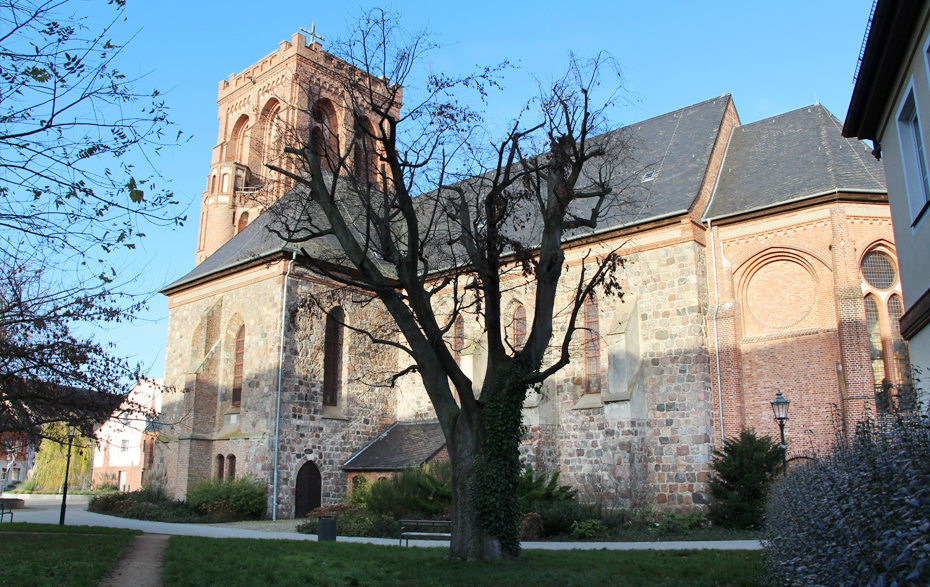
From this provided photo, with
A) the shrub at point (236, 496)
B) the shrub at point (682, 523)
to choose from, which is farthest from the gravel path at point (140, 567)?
the shrub at point (682, 523)

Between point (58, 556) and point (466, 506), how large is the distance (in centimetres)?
610

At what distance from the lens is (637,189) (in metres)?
22.2

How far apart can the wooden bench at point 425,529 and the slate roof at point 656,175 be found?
25.2ft

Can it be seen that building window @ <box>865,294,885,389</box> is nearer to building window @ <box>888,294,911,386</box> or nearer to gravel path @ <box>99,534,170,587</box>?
building window @ <box>888,294,911,386</box>

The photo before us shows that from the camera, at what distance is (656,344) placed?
788 inches

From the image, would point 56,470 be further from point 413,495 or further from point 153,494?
point 413,495

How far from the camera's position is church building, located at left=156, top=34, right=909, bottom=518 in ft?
60.5

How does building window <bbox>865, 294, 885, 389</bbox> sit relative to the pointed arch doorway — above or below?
above

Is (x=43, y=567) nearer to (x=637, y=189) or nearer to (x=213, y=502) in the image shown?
(x=213, y=502)

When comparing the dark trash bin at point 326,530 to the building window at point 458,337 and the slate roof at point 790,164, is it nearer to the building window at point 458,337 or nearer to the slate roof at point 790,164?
the building window at point 458,337

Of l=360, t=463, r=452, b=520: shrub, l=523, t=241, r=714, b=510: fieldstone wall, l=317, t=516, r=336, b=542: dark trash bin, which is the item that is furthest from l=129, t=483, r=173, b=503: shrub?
l=523, t=241, r=714, b=510: fieldstone wall

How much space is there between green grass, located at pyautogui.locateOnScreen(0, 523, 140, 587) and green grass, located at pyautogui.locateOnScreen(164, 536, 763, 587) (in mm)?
969

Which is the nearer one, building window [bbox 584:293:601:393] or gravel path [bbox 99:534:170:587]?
gravel path [bbox 99:534:170:587]

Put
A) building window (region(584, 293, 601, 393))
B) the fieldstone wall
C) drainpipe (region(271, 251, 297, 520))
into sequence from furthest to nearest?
drainpipe (region(271, 251, 297, 520))
building window (region(584, 293, 601, 393))
the fieldstone wall
